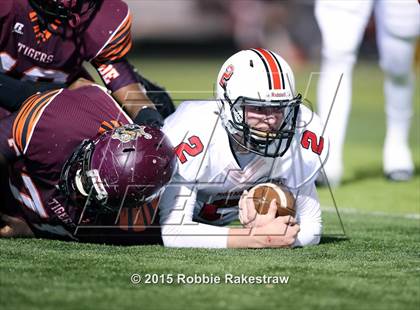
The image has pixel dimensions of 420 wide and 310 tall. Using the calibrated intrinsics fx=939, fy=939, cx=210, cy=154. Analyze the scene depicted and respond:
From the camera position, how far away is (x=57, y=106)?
4117mm

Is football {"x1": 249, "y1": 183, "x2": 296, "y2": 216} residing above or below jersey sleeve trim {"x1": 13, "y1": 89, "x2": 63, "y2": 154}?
below

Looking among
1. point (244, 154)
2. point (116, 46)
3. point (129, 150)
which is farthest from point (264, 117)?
point (116, 46)

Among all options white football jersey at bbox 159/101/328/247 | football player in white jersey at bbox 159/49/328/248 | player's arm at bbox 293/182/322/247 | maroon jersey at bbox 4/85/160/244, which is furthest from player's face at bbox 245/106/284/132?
maroon jersey at bbox 4/85/160/244

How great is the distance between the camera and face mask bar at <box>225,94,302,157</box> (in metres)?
4.00

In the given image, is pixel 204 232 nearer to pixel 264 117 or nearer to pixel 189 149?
pixel 189 149

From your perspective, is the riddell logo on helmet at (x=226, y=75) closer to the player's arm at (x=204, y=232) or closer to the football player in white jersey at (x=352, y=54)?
the player's arm at (x=204, y=232)

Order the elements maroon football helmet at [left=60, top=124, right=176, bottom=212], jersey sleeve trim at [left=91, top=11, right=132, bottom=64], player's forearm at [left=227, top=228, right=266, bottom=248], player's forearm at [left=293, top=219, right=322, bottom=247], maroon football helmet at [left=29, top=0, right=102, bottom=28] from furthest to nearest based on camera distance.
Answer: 1. jersey sleeve trim at [left=91, top=11, right=132, bottom=64]
2. maroon football helmet at [left=29, top=0, right=102, bottom=28]
3. player's forearm at [left=293, top=219, right=322, bottom=247]
4. player's forearm at [left=227, top=228, right=266, bottom=248]
5. maroon football helmet at [left=60, top=124, right=176, bottom=212]

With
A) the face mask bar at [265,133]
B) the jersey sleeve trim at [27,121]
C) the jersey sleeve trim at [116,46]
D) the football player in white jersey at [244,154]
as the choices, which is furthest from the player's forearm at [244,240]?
the jersey sleeve trim at [116,46]

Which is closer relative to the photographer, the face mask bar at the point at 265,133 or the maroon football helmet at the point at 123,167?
the maroon football helmet at the point at 123,167

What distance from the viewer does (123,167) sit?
12.6ft

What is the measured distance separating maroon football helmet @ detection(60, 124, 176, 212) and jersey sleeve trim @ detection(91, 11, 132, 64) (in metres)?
1.17

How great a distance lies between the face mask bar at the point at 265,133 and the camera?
157 inches

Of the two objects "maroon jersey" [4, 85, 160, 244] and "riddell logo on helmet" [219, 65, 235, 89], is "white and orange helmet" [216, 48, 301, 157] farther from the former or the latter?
"maroon jersey" [4, 85, 160, 244]

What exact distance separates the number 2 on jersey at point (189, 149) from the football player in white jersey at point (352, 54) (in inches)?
78.9
